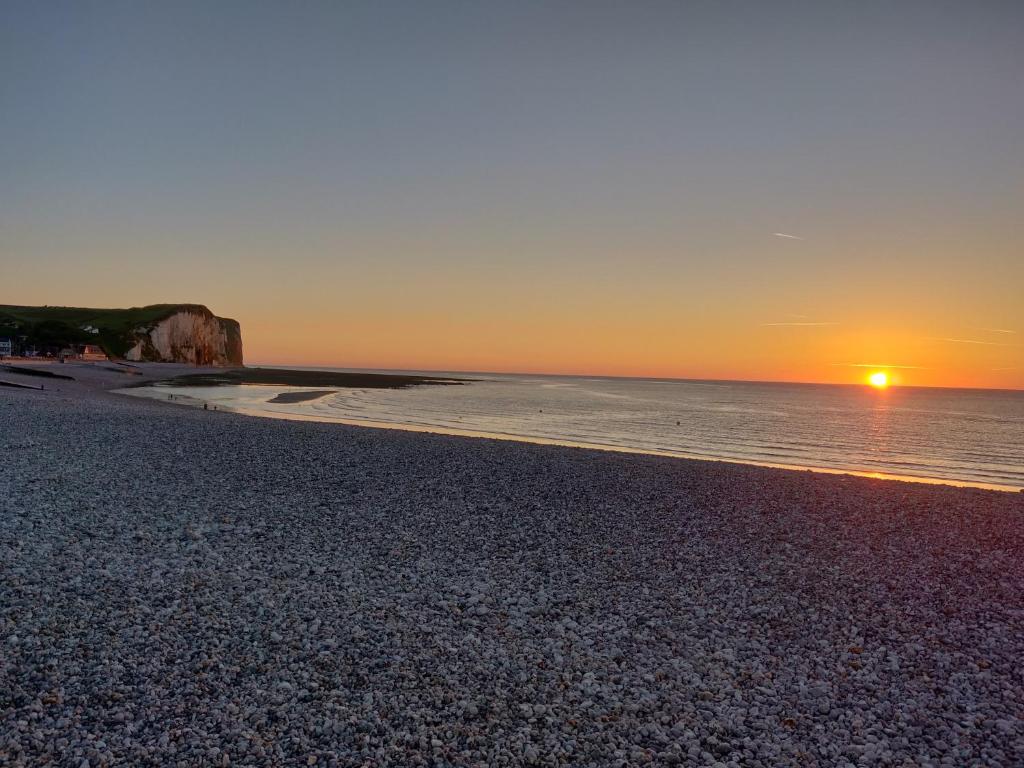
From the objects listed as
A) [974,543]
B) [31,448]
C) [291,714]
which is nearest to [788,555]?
[974,543]

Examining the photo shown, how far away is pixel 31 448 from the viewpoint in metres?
16.9

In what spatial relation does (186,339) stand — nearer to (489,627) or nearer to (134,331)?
(134,331)

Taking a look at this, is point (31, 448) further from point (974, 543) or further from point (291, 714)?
point (974, 543)

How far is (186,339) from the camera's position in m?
141

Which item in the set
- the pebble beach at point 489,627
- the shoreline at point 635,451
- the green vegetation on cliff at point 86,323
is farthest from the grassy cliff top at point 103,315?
the pebble beach at point 489,627

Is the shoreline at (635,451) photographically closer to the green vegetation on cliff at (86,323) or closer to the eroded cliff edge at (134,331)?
the green vegetation on cliff at (86,323)

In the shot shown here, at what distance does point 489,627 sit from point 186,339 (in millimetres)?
153032

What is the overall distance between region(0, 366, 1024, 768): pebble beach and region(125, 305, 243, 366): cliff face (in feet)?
440

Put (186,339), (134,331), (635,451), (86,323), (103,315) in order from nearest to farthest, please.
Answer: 1. (635,451)
2. (134,331)
3. (86,323)
4. (186,339)
5. (103,315)

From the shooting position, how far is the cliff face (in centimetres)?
13175

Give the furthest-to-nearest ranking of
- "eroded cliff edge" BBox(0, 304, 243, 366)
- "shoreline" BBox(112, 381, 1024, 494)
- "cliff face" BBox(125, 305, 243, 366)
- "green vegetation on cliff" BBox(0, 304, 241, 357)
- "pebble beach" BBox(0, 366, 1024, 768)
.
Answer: "cliff face" BBox(125, 305, 243, 366), "eroded cliff edge" BBox(0, 304, 243, 366), "green vegetation on cliff" BBox(0, 304, 241, 357), "shoreline" BBox(112, 381, 1024, 494), "pebble beach" BBox(0, 366, 1024, 768)

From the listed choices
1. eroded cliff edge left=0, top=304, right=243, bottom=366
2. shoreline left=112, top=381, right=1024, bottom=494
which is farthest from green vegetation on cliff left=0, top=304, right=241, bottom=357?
shoreline left=112, top=381, right=1024, bottom=494

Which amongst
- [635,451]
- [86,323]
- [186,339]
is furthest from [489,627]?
[86,323]

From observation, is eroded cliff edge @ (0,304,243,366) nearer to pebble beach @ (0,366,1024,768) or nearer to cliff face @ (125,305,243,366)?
cliff face @ (125,305,243,366)
